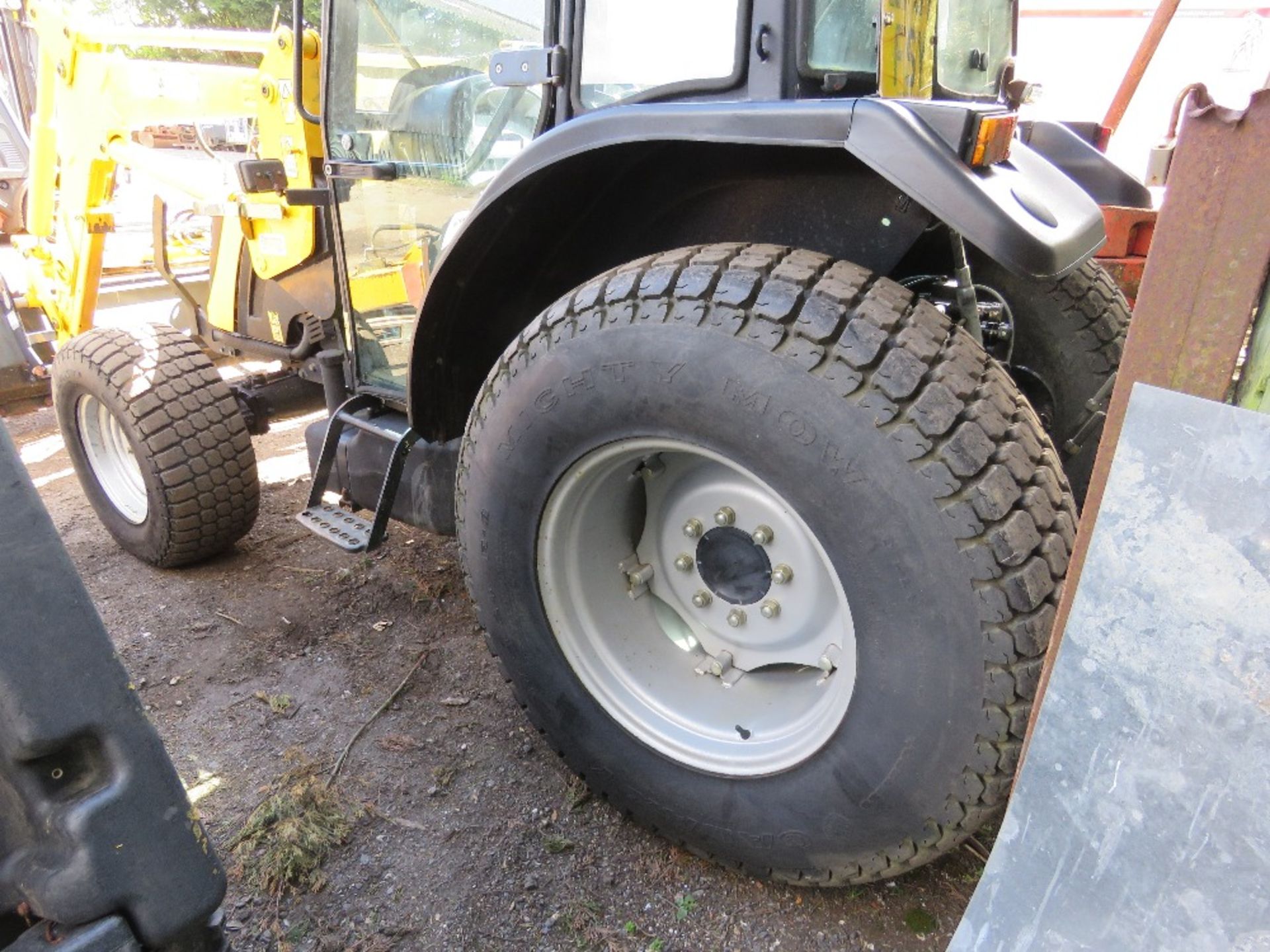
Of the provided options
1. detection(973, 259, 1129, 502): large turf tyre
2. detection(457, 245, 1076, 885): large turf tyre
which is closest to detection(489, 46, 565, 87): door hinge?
detection(457, 245, 1076, 885): large turf tyre

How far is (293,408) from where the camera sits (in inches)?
131

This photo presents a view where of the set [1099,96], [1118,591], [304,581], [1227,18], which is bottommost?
[304,581]

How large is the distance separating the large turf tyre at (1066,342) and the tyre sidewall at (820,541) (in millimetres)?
1136

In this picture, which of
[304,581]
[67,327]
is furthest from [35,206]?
[304,581]

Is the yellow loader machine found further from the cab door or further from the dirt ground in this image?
the dirt ground

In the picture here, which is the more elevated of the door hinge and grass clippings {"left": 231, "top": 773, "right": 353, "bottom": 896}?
the door hinge

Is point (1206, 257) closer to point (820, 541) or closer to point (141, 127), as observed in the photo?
point (820, 541)

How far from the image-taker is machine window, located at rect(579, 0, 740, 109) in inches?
62.5

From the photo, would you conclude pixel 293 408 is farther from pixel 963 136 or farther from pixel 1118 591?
pixel 1118 591

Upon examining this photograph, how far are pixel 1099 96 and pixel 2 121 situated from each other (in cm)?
820

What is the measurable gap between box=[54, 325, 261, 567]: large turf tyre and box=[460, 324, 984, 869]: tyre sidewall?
1476 millimetres

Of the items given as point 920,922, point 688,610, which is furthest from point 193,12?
point 920,922

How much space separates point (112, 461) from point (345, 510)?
1230 millimetres

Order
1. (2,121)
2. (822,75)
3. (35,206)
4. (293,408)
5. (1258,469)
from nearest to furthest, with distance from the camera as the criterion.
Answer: (1258,469) < (822,75) < (293,408) < (35,206) < (2,121)
